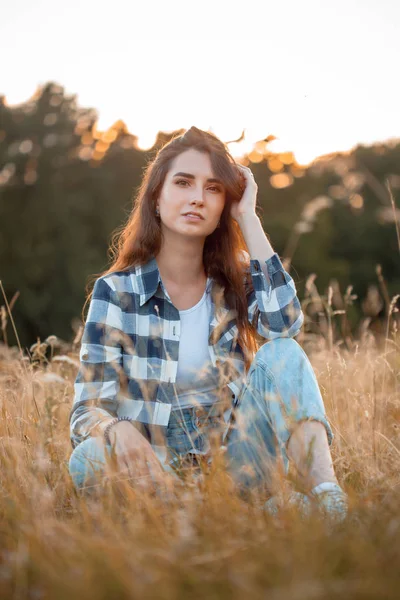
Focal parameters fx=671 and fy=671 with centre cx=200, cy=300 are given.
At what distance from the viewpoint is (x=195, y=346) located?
253 centimetres

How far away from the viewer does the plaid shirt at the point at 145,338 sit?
2.30 metres

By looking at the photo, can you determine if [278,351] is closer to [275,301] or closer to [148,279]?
[275,301]

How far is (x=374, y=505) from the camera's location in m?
1.66

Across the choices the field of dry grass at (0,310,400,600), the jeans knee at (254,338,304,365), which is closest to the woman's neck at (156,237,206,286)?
the jeans knee at (254,338,304,365)

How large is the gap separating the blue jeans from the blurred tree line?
49.7 feet

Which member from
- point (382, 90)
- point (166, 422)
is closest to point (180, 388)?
point (166, 422)

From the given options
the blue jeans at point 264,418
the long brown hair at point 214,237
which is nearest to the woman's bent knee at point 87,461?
the blue jeans at point 264,418

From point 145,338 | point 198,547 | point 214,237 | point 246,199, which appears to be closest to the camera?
point 198,547

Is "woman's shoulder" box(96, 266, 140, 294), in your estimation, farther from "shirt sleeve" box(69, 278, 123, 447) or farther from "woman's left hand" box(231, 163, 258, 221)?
"woman's left hand" box(231, 163, 258, 221)

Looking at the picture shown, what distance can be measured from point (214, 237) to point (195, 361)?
2.18 ft

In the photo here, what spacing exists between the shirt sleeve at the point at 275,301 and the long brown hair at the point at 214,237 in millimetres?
118

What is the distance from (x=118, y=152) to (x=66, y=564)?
21.7 metres

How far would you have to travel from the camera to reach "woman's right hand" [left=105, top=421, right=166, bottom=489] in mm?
1874

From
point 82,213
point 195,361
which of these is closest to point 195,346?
point 195,361
